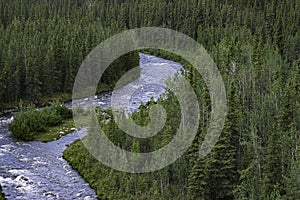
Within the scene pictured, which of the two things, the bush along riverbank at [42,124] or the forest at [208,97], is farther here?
the bush along riverbank at [42,124]

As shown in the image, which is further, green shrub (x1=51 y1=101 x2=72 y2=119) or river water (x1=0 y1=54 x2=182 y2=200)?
green shrub (x1=51 y1=101 x2=72 y2=119)

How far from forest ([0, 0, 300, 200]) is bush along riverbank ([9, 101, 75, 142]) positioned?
7.20 meters

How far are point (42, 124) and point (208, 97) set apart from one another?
1146 inches

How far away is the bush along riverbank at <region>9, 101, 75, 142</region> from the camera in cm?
5991

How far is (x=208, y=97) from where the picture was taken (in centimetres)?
4559

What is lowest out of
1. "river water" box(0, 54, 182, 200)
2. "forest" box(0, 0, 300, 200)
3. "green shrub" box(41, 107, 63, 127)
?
"river water" box(0, 54, 182, 200)

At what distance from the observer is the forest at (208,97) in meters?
37.0

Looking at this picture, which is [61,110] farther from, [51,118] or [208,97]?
[208,97]

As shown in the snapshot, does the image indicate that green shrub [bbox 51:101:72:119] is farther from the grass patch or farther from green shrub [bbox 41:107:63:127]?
the grass patch

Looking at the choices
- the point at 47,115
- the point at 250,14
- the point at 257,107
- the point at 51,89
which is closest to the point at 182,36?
the point at 250,14

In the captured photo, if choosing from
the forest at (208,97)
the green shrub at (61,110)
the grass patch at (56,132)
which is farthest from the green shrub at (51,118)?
the forest at (208,97)

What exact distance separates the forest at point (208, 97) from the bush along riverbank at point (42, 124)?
23.6ft

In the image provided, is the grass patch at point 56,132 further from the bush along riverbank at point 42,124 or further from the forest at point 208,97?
the forest at point 208,97

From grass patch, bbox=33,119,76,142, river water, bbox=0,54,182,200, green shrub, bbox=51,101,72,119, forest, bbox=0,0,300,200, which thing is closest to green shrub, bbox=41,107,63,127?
grass patch, bbox=33,119,76,142
